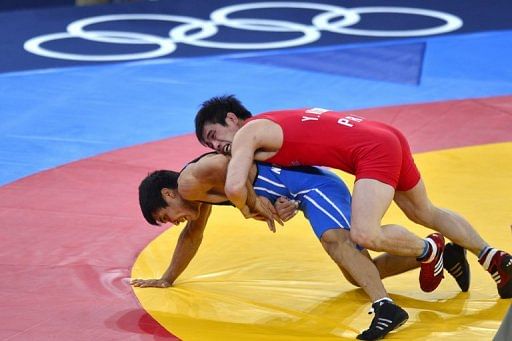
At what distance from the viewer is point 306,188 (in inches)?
242

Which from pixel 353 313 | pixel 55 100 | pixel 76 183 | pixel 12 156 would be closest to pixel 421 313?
pixel 353 313

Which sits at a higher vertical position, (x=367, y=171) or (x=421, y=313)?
(x=367, y=171)

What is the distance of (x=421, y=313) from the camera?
19.4 feet

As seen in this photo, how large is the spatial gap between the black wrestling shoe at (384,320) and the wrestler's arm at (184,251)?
116 cm

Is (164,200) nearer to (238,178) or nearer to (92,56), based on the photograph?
(238,178)

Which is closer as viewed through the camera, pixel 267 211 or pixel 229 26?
pixel 267 211

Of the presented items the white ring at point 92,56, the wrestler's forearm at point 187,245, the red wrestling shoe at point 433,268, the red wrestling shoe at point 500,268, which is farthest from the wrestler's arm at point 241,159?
the white ring at point 92,56

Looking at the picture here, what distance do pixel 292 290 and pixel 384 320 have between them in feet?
2.75

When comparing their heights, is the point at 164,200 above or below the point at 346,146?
below

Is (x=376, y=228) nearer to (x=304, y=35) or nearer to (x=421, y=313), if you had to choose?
(x=421, y=313)

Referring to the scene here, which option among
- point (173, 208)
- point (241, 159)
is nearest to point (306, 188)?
point (241, 159)

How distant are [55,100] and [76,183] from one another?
2243mm

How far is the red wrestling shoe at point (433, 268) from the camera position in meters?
5.96

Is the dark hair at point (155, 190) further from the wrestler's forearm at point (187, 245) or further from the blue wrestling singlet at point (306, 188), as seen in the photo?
the blue wrestling singlet at point (306, 188)
